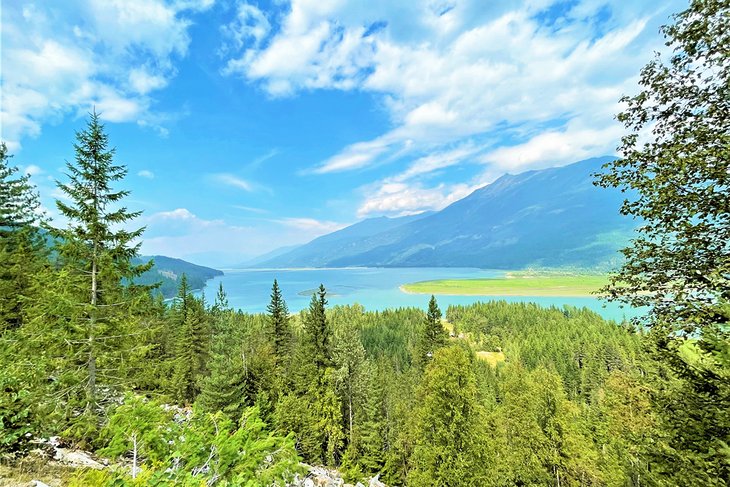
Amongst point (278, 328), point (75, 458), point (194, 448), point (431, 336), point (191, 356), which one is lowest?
point (191, 356)

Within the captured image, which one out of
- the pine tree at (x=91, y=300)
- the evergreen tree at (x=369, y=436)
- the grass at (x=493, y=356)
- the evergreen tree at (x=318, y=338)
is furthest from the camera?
the grass at (x=493, y=356)

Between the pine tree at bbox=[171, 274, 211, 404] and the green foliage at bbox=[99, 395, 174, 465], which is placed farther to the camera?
the pine tree at bbox=[171, 274, 211, 404]

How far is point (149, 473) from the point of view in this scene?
3.81 m

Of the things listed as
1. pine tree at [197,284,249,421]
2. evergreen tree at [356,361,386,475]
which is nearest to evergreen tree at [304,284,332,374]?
evergreen tree at [356,361,386,475]

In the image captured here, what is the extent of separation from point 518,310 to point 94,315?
10278cm

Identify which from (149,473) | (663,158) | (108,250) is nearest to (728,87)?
(663,158)

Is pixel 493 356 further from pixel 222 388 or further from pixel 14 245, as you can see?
pixel 14 245

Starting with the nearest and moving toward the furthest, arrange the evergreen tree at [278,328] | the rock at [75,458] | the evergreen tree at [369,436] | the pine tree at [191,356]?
the rock at [75,458]
the evergreen tree at [369,436]
the pine tree at [191,356]
the evergreen tree at [278,328]

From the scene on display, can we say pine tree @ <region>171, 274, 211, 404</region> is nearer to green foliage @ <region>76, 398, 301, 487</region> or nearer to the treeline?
the treeline

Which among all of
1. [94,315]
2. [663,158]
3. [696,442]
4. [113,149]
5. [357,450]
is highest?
[113,149]

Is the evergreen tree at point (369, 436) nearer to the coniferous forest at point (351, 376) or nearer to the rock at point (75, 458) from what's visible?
the coniferous forest at point (351, 376)

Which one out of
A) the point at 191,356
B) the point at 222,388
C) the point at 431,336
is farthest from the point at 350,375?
the point at 191,356

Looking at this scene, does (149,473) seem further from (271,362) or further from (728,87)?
(271,362)

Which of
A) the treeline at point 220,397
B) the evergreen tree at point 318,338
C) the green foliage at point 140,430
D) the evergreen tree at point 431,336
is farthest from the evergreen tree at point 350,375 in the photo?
the green foliage at point 140,430
